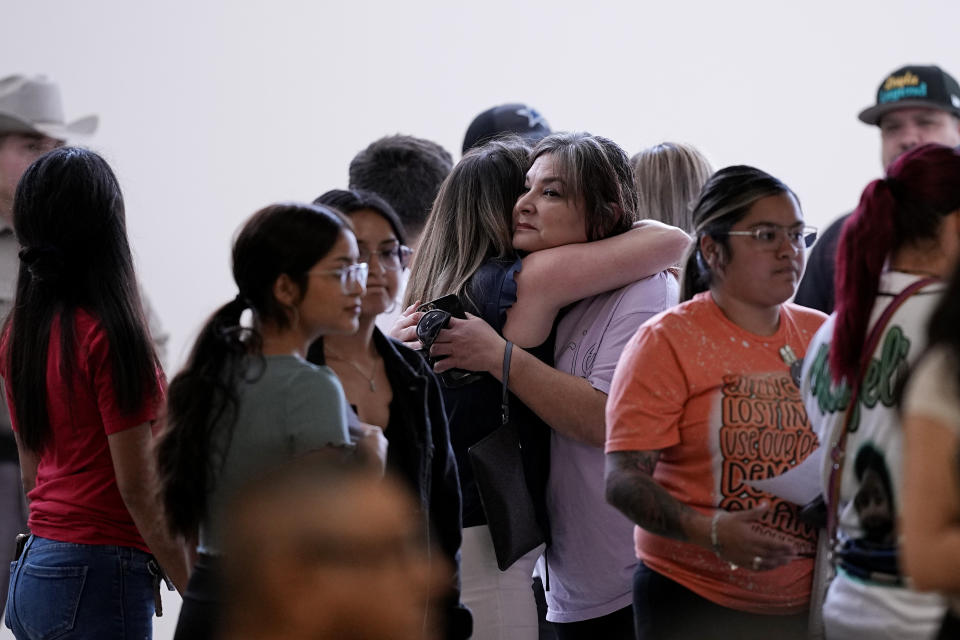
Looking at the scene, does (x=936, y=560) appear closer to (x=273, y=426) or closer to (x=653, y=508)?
(x=653, y=508)

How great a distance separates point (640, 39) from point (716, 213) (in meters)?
2.74

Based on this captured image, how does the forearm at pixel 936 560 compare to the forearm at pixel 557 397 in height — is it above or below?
above

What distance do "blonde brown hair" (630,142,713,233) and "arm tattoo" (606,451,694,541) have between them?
119 cm

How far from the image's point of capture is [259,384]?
1462mm

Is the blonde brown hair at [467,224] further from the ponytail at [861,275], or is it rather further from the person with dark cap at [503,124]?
the ponytail at [861,275]

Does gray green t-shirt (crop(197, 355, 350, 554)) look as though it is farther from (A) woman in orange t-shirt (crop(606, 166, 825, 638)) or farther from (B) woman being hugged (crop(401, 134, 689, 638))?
(B) woman being hugged (crop(401, 134, 689, 638))

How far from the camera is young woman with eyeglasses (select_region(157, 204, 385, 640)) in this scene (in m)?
1.45

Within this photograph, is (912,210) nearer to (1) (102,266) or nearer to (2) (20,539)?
(1) (102,266)

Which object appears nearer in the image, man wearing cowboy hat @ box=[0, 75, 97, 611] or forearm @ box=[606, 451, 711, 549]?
forearm @ box=[606, 451, 711, 549]

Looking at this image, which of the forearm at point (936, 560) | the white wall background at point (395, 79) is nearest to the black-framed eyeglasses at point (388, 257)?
the forearm at point (936, 560)

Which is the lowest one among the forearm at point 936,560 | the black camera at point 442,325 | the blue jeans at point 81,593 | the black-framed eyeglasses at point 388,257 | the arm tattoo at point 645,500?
the blue jeans at point 81,593

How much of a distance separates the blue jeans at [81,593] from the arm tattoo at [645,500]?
836 mm

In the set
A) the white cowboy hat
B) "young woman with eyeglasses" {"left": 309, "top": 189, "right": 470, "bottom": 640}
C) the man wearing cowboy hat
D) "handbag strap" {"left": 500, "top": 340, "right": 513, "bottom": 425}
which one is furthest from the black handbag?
the white cowboy hat

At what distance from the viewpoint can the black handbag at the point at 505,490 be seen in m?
2.09
